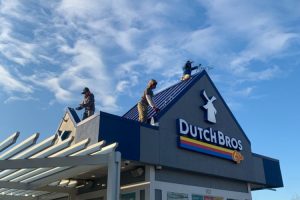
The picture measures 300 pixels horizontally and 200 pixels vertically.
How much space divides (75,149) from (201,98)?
24.4 feet

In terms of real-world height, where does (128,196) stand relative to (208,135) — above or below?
below

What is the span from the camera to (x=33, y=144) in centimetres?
773

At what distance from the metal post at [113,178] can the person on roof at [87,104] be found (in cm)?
550

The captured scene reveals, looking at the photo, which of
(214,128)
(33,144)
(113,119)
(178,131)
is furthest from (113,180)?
(214,128)

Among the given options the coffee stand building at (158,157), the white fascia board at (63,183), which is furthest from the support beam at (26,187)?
the white fascia board at (63,183)

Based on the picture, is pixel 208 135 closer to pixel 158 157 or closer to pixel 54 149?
pixel 158 157

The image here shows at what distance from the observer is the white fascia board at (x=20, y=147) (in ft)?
25.0

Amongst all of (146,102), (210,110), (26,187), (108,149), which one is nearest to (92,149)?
(108,149)

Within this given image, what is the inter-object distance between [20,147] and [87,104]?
5.15 metres

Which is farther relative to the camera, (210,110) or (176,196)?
(210,110)

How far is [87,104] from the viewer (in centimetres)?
1299

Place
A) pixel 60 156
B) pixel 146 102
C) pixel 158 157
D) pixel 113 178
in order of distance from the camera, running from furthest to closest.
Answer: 1. pixel 146 102
2. pixel 158 157
3. pixel 60 156
4. pixel 113 178

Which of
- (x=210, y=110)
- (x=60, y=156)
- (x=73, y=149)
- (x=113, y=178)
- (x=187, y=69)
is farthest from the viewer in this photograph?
(x=187, y=69)

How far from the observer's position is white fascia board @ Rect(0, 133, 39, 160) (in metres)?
7.63
